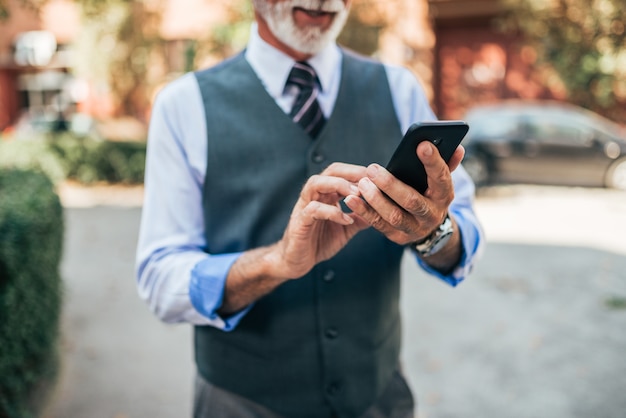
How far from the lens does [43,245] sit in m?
3.17

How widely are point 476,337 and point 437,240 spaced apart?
3937 mm

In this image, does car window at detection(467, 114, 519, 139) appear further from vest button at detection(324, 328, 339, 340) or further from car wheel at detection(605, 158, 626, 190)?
vest button at detection(324, 328, 339, 340)

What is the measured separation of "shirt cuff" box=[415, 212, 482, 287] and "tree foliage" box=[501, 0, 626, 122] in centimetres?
842

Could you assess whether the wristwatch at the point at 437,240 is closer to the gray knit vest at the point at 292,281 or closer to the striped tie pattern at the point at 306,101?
the gray knit vest at the point at 292,281

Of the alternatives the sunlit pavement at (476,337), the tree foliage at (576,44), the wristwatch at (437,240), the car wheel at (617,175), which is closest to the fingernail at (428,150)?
the wristwatch at (437,240)

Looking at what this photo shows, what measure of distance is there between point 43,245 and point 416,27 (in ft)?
46.5

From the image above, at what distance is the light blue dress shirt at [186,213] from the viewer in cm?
131

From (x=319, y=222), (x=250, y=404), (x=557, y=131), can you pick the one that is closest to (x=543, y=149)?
(x=557, y=131)

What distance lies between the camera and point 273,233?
1.40 meters

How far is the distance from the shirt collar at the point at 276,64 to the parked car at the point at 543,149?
9.81 meters

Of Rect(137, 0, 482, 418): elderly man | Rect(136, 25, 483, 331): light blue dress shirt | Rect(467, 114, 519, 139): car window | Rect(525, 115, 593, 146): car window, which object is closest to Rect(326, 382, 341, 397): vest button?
Rect(137, 0, 482, 418): elderly man

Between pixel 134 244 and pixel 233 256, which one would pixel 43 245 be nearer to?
pixel 233 256

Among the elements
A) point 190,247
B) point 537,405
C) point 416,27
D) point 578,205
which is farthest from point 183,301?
point 416,27

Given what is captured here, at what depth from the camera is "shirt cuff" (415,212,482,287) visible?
1388mm
